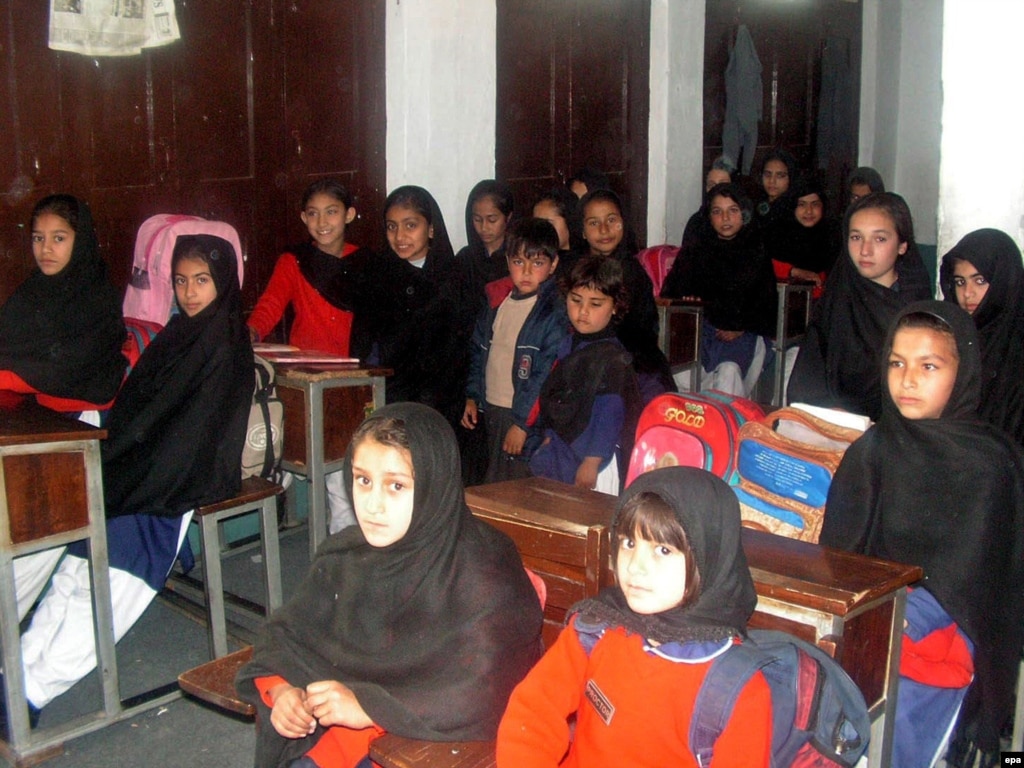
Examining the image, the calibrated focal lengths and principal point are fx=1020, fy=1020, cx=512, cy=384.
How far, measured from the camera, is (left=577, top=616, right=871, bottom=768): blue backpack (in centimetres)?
146

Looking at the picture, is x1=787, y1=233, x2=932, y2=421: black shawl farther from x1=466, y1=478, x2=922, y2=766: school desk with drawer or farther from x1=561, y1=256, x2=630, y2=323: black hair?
x1=466, y1=478, x2=922, y2=766: school desk with drawer

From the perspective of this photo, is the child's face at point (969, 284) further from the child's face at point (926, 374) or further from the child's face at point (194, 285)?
the child's face at point (194, 285)

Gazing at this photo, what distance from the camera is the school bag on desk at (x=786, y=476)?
2.35m

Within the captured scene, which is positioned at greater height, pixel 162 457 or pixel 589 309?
pixel 589 309

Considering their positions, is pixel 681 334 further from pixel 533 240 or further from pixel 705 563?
pixel 705 563

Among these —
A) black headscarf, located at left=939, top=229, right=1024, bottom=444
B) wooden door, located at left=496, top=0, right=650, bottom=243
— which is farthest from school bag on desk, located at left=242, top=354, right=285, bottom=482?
wooden door, located at left=496, top=0, right=650, bottom=243

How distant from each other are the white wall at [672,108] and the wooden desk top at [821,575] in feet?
16.8

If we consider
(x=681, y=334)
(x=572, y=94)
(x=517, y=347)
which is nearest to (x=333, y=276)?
(x=517, y=347)

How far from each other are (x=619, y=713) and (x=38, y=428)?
1.69 m

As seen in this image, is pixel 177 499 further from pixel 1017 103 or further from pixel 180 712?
pixel 1017 103

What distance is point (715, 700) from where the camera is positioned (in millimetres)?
1456

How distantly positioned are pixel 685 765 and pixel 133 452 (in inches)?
79.5

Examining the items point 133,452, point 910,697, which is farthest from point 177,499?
point 910,697

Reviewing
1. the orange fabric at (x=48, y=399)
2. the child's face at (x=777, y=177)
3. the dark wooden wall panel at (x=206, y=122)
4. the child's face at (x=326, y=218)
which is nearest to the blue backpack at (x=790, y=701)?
the orange fabric at (x=48, y=399)
